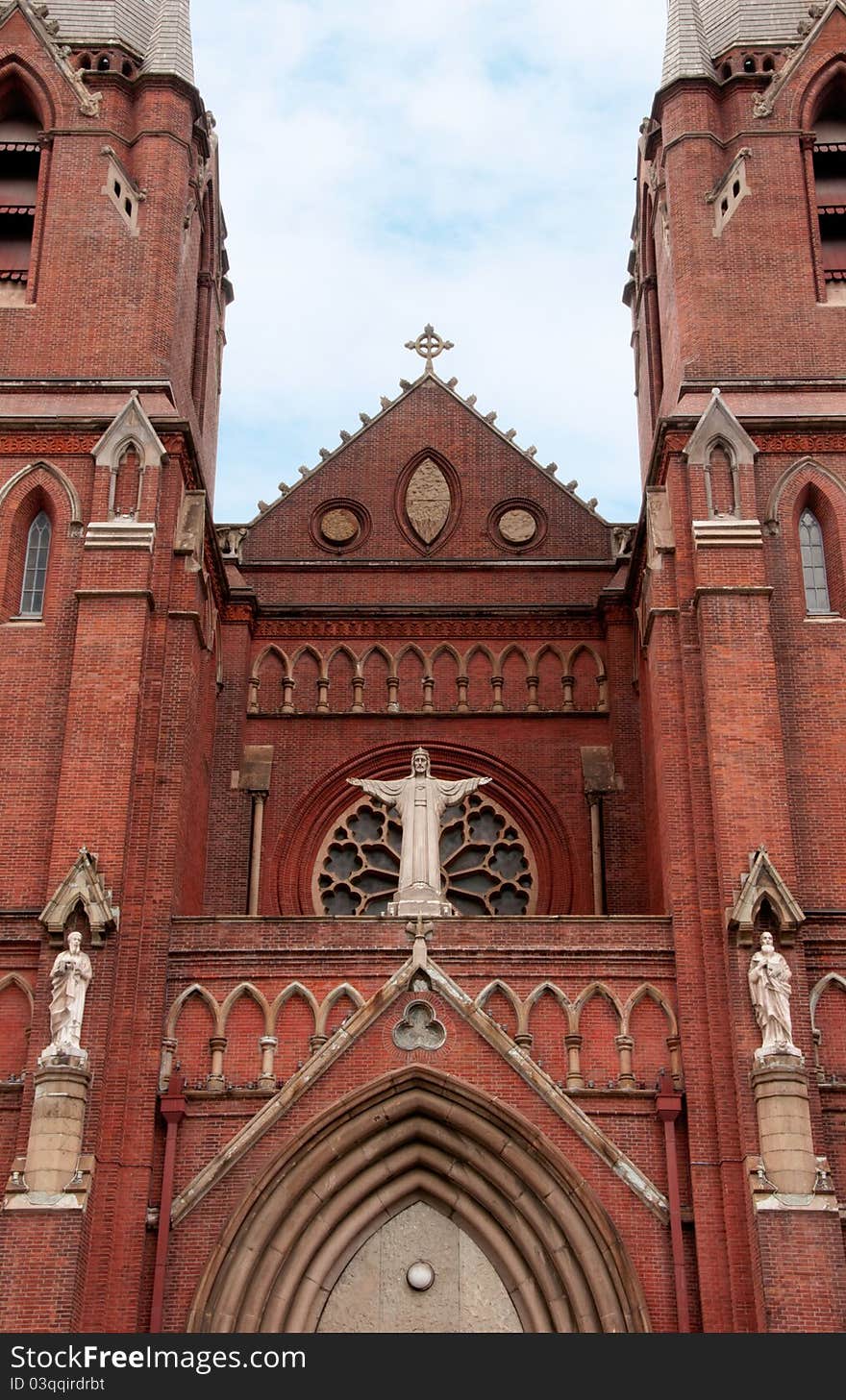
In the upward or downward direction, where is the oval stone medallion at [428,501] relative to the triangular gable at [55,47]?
downward

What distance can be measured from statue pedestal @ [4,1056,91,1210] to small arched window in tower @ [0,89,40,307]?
456 inches

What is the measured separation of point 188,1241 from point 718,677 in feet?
28.1

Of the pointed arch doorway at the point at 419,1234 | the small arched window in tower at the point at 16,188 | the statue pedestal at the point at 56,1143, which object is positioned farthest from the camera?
the small arched window in tower at the point at 16,188

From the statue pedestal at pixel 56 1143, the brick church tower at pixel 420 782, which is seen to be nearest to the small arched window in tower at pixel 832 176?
the brick church tower at pixel 420 782

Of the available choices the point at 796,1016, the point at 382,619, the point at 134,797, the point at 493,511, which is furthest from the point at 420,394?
the point at 796,1016

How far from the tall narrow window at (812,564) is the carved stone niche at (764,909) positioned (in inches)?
171

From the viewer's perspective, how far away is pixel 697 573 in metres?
22.3

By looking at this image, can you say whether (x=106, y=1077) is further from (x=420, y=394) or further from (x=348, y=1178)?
(x=420, y=394)

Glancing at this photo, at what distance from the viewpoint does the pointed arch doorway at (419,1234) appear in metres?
18.9

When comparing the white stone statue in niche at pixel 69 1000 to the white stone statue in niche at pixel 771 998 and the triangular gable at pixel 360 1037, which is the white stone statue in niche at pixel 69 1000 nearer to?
the triangular gable at pixel 360 1037

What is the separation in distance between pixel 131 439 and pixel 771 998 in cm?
1058

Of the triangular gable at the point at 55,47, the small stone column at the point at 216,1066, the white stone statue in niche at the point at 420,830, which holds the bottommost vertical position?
the small stone column at the point at 216,1066

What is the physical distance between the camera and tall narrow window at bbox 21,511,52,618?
2338 centimetres

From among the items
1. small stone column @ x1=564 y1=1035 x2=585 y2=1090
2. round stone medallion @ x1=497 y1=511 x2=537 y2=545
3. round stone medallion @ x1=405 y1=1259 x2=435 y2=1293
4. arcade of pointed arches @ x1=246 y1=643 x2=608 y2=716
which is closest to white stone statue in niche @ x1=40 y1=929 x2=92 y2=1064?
round stone medallion @ x1=405 y1=1259 x2=435 y2=1293
